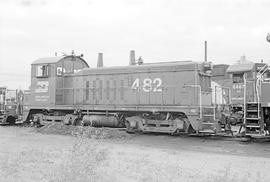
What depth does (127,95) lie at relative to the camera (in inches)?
611

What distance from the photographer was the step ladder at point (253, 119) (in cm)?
1220

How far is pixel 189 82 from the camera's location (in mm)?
14250

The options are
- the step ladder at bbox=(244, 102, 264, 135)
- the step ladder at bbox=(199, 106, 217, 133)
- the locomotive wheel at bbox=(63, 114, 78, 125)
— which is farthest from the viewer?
the locomotive wheel at bbox=(63, 114, 78, 125)

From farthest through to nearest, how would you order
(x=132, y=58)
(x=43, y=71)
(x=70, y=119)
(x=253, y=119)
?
(x=132, y=58) → (x=43, y=71) → (x=70, y=119) → (x=253, y=119)

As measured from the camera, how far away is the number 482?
48.8 ft

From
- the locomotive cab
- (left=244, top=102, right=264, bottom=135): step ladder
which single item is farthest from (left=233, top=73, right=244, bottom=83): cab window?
the locomotive cab

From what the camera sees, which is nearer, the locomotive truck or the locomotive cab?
the locomotive truck

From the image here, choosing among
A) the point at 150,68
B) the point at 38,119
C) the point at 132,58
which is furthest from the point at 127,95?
the point at 38,119

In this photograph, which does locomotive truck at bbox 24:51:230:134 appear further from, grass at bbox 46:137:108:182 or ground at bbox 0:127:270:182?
Result: grass at bbox 46:137:108:182

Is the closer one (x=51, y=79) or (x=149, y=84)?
(x=149, y=84)

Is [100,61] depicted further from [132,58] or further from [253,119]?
[253,119]

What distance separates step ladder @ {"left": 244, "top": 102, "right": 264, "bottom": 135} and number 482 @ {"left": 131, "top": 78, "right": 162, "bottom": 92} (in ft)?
12.9

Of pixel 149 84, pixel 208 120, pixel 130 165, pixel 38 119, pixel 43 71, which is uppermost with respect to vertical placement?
pixel 43 71

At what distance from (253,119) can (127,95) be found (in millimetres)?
5788
